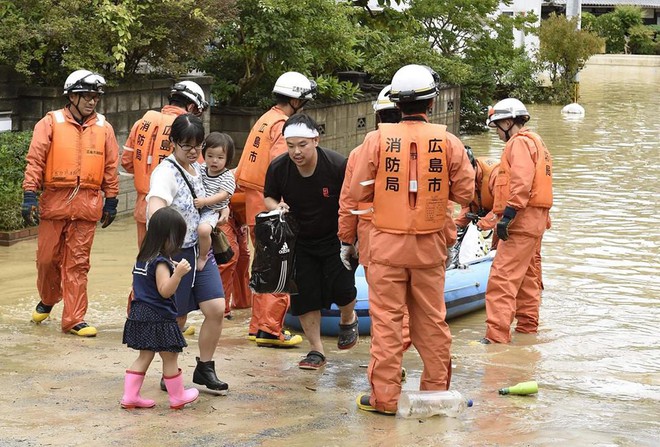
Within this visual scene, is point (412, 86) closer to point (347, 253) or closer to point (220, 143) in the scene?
point (347, 253)

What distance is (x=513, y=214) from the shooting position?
30.3 feet

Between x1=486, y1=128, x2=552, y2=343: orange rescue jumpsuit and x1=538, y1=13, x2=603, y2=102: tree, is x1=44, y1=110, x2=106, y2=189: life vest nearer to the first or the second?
x1=486, y1=128, x2=552, y2=343: orange rescue jumpsuit

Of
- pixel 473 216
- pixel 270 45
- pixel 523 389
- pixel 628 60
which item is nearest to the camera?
pixel 523 389

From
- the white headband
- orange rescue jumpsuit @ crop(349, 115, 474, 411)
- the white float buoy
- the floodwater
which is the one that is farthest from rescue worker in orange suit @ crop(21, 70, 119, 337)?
the white float buoy

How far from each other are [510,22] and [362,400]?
21837 millimetres

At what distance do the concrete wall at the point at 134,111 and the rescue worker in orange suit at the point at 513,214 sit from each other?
6.16 meters

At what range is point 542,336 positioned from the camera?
32.4 ft

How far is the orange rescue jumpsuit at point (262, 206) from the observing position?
863 cm

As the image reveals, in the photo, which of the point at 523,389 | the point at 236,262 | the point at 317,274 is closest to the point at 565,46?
the point at 236,262

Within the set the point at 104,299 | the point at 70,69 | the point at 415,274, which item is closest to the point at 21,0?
the point at 70,69

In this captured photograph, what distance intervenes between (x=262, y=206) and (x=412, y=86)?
241 cm

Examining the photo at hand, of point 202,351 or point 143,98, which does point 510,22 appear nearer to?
point 143,98

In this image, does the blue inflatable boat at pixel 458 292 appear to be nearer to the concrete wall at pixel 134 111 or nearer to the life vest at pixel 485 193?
the life vest at pixel 485 193

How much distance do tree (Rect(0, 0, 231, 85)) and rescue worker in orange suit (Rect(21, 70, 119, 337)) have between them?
4439mm
